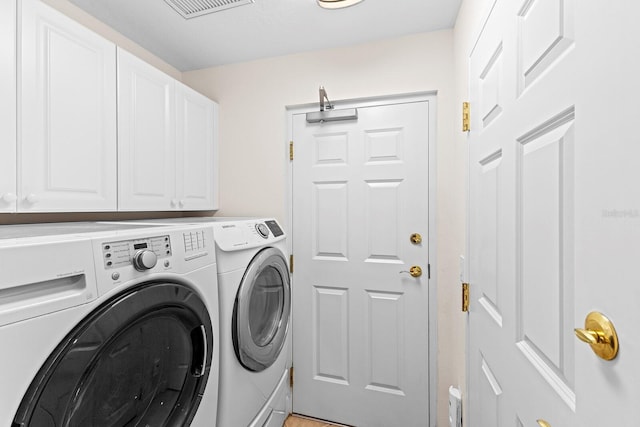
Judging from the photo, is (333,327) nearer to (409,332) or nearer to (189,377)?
(409,332)

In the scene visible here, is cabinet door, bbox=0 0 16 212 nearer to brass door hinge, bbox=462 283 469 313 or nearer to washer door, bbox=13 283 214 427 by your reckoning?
washer door, bbox=13 283 214 427

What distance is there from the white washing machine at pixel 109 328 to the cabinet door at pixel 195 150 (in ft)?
2.89

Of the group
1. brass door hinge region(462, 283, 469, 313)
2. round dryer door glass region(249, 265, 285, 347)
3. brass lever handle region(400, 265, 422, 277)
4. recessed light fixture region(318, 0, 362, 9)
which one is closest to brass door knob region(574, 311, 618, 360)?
brass door hinge region(462, 283, 469, 313)

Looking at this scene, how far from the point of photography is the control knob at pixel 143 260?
2.72 feet

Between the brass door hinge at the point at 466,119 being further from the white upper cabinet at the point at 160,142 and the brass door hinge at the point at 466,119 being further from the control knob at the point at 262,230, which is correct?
the white upper cabinet at the point at 160,142

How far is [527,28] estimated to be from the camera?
2.36 ft

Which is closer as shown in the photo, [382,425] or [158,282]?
[158,282]

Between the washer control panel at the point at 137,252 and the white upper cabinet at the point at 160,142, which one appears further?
the white upper cabinet at the point at 160,142

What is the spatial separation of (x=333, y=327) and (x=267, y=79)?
1.76 meters

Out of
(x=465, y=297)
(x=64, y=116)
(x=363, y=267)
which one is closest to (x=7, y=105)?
(x=64, y=116)

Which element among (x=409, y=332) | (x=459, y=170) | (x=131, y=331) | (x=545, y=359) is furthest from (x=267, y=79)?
(x=545, y=359)

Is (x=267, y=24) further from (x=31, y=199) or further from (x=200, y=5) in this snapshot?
(x=31, y=199)

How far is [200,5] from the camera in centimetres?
151

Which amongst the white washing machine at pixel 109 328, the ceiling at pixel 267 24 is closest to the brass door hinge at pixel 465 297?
the white washing machine at pixel 109 328
